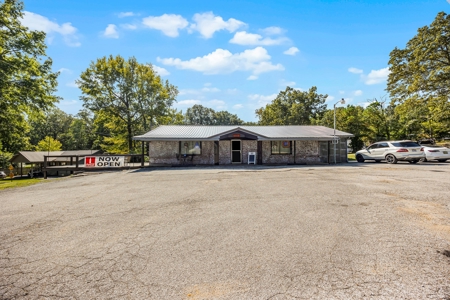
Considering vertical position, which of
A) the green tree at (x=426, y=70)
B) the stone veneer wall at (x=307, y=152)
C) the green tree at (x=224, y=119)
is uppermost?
the green tree at (x=224, y=119)

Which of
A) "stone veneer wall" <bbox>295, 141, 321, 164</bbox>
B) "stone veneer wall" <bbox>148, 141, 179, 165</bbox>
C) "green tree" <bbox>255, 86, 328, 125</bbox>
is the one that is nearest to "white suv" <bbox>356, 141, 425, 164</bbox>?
"stone veneer wall" <bbox>295, 141, 321, 164</bbox>

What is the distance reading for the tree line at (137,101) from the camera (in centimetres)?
1744

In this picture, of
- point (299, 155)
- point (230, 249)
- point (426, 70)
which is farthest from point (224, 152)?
point (426, 70)

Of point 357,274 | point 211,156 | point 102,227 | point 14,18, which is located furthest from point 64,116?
point 357,274

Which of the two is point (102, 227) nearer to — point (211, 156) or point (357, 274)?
point (357, 274)

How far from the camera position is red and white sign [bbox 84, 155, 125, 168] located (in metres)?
15.6

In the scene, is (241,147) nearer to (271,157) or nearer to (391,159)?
(271,157)

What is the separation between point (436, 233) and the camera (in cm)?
390

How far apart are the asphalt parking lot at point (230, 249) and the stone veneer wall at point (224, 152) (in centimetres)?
1261

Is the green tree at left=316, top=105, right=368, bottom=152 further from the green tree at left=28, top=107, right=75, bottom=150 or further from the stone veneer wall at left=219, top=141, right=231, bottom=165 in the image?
the green tree at left=28, top=107, right=75, bottom=150

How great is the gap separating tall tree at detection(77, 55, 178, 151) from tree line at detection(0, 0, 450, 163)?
0.37 feet

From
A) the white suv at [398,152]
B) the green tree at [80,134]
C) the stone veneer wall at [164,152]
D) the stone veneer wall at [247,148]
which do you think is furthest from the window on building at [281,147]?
the green tree at [80,134]

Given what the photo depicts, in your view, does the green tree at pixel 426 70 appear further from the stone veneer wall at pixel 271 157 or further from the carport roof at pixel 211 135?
the stone veneer wall at pixel 271 157

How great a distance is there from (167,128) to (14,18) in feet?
43.6
